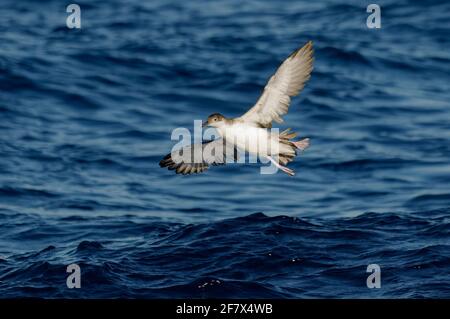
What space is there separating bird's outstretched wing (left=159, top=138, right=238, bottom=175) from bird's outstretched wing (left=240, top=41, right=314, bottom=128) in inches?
49.0

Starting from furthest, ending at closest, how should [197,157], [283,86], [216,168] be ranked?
[216,168]
[197,157]
[283,86]

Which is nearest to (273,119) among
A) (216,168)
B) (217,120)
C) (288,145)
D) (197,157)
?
(288,145)

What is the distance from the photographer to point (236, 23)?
84.2ft

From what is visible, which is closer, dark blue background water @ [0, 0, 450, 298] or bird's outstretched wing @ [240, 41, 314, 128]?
bird's outstretched wing @ [240, 41, 314, 128]

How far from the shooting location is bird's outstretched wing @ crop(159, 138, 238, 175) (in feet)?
39.0

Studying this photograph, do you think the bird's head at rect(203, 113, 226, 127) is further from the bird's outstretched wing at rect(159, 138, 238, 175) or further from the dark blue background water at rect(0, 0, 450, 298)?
the dark blue background water at rect(0, 0, 450, 298)

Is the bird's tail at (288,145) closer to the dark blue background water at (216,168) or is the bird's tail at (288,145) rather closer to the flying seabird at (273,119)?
the flying seabird at (273,119)

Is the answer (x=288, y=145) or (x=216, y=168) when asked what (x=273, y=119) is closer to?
(x=288, y=145)

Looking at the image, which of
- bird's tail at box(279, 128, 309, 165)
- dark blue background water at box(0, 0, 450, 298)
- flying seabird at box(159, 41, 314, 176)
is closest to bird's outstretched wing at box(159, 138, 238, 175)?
flying seabird at box(159, 41, 314, 176)

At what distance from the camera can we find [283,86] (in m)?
10.5

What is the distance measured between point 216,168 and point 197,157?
21.3 ft

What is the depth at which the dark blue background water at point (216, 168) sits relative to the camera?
39.9ft

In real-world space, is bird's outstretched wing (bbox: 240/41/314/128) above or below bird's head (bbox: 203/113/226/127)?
above

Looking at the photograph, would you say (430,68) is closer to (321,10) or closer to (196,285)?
(321,10)
